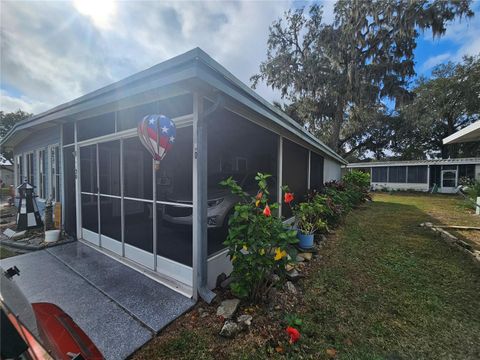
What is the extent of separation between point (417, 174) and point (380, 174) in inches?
93.9

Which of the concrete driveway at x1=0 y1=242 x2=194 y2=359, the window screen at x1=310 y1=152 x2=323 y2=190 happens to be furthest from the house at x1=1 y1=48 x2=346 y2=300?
the window screen at x1=310 y1=152 x2=323 y2=190

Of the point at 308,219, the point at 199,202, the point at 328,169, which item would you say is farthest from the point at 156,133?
the point at 328,169

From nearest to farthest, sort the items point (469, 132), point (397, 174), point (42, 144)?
point (469, 132), point (42, 144), point (397, 174)

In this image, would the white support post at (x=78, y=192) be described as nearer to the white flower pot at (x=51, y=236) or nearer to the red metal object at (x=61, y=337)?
the white flower pot at (x=51, y=236)

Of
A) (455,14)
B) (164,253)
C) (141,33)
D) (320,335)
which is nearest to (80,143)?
(141,33)

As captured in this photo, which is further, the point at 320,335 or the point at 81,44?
the point at 81,44

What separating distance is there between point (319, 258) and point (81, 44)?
5356 millimetres

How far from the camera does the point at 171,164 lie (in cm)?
318

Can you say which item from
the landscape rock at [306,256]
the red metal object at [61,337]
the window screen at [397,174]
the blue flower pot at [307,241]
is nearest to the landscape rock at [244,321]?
the red metal object at [61,337]

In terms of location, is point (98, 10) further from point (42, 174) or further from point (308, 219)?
point (42, 174)

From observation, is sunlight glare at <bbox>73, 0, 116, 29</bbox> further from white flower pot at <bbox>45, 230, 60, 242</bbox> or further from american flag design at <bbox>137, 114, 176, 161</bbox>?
white flower pot at <bbox>45, 230, 60, 242</bbox>

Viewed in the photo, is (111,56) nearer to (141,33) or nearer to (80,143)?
(141,33)

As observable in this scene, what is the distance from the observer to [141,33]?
3275 mm

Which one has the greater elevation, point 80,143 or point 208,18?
point 208,18
